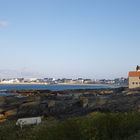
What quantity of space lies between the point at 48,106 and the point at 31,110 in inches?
120

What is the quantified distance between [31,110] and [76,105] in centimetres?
729

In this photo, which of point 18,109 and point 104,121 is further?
point 18,109

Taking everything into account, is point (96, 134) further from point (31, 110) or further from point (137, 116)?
point (31, 110)

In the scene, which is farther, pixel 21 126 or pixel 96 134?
pixel 21 126

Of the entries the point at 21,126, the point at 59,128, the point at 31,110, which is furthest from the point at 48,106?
the point at 59,128

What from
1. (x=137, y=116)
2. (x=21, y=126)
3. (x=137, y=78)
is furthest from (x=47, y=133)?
(x=137, y=78)

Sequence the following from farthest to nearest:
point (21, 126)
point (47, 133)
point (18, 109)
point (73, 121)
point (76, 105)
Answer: point (76, 105) < point (18, 109) < point (21, 126) < point (73, 121) < point (47, 133)

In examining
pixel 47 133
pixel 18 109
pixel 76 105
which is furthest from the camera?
pixel 76 105

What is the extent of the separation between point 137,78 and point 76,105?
4354 centimetres

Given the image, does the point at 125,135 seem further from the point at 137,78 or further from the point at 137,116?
the point at 137,78

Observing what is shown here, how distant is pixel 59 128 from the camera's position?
13359 mm

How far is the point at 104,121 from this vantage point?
14.5 meters

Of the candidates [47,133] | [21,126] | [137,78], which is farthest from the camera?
[137,78]

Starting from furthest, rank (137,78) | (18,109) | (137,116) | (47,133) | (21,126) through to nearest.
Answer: (137,78), (18,109), (21,126), (137,116), (47,133)
